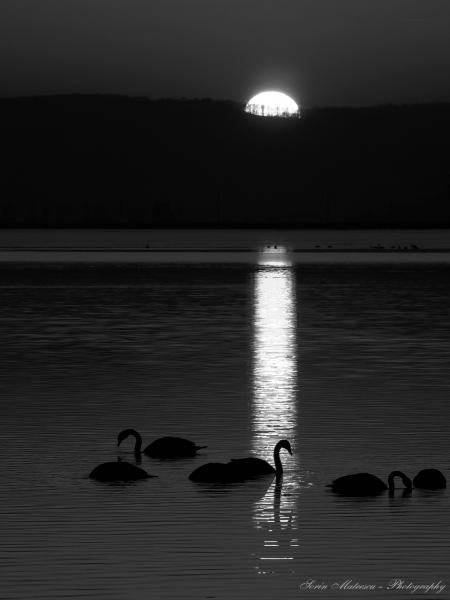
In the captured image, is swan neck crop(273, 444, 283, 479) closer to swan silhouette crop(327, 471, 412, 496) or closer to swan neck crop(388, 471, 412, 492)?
swan silhouette crop(327, 471, 412, 496)

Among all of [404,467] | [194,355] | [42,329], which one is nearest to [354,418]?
[404,467]

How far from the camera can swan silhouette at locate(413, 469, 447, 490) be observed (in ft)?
72.0

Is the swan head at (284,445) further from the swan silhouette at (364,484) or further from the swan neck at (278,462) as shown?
the swan silhouette at (364,484)

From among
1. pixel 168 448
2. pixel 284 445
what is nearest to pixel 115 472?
pixel 168 448

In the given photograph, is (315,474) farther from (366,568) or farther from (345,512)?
(366,568)

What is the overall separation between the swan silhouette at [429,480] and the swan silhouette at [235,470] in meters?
2.12

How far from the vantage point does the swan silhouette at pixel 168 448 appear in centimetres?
2459

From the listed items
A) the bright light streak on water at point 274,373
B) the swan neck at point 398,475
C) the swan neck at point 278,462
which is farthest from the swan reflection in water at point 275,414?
the swan neck at point 398,475

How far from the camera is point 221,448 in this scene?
2567 centimetres

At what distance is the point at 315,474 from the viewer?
23.3 meters

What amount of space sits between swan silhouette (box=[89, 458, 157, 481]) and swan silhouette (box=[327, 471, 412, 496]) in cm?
318

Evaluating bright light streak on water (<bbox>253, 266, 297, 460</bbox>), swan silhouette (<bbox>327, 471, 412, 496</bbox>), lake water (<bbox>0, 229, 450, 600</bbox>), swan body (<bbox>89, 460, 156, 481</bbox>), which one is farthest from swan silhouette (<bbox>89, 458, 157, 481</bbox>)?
swan silhouette (<bbox>327, 471, 412, 496</bbox>)

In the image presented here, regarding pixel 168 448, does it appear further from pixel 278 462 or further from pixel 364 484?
pixel 364 484

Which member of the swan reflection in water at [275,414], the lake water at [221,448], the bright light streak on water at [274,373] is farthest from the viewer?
the bright light streak on water at [274,373]
